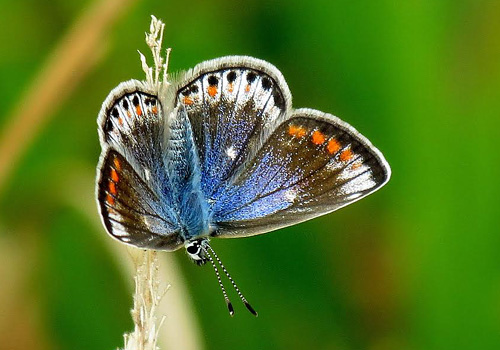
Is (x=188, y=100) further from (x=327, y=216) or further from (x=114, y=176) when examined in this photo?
(x=327, y=216)

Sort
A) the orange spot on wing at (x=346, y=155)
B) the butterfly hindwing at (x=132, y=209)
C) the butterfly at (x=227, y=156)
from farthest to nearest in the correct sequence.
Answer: the orange spot on wing at (x=346, y=155)
the butterfly at (x=227, y=156)
the butterfly hindwing at (x=132, y=209)

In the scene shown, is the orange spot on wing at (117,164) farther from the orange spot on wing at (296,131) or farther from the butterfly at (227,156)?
the orange spot on wing at (296,131)

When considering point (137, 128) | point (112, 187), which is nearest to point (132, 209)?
point (112, 187)
